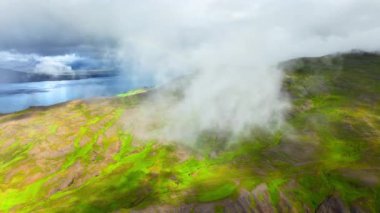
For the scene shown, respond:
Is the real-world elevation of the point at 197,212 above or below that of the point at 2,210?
below

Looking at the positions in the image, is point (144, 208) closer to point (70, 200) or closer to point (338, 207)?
point (70, 200)

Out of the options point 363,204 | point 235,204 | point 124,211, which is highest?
point 124,211

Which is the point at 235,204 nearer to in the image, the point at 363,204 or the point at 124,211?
the point at 124,211

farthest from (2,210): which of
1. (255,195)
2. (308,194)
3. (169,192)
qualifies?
(308,194)

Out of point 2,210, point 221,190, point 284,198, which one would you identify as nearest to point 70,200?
point 2,210

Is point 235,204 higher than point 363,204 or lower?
higher

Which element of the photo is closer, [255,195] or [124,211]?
[124,211]

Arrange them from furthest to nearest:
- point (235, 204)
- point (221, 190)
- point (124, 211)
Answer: point (221, 190), point (235, 204), point (124, 211)

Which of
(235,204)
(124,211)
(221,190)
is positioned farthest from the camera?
(221,190)

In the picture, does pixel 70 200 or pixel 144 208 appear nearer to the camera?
pixel 144 208
